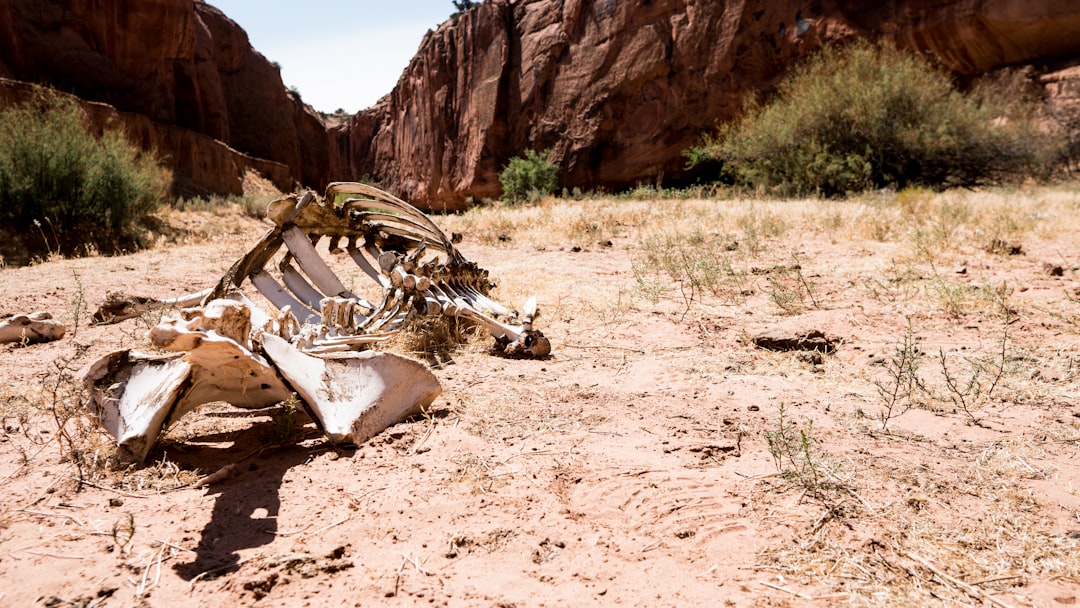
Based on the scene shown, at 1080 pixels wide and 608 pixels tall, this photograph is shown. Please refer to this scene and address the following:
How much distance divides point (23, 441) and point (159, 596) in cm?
150

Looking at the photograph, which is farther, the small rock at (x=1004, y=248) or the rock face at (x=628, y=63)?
the rock face at (x=628, y=63)

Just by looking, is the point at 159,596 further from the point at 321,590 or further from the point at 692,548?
the point at 692,548

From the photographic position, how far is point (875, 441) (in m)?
2.35

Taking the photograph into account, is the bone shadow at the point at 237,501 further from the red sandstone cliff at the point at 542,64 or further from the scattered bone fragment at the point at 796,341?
the red sandstone cliff at the point at 542,64

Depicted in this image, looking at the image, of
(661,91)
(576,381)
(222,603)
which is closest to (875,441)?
(576,381)

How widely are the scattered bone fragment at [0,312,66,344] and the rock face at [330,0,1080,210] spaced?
17729 mm

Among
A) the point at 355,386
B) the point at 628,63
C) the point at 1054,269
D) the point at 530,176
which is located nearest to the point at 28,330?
the point at 355,386

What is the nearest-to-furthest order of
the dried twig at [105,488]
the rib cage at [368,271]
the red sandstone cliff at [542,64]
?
the dried twig at [105,488]
the rib cage at [368,271]
the red sandstone cliff at [542,64]

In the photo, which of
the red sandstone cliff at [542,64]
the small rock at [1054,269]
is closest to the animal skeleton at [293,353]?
the small rock at [1054,269]

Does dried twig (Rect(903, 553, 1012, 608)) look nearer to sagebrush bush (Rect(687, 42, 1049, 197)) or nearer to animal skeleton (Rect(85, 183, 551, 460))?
animal skeleton (Rect(85, 183, 551, 460))

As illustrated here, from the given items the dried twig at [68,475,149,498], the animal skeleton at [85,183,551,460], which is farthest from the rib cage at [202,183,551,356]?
the dried twig at [68,475,149,498]

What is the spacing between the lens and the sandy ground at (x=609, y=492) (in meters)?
1.58

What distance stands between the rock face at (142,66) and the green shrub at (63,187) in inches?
189

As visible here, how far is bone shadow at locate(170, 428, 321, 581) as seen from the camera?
1.69 m
